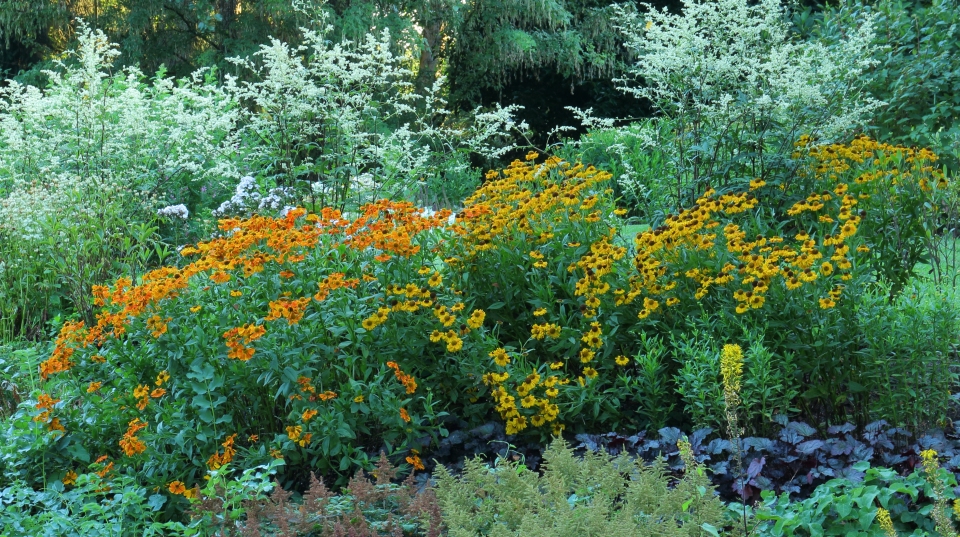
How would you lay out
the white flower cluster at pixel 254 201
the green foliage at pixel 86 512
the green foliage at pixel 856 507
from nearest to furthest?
1. the green foliage at pixel 856 507
2. the green foliage at pixel 86 512
3. the white flower cluster at pixel 254 201

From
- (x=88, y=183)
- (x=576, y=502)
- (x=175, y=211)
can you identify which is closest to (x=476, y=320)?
(x=576, y=502)

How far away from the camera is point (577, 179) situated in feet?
13.5

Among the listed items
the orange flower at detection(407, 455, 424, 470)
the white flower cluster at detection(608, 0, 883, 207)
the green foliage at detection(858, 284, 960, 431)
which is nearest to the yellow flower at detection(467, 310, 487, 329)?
the orange flower at detection(407, 455, 424, 470)

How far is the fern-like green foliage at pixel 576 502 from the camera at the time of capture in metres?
2.17

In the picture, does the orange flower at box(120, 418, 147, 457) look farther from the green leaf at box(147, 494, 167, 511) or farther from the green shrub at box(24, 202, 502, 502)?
the green leaf at box(147, 494, 167, 511)

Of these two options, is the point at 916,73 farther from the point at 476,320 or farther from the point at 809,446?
the point at 476,320

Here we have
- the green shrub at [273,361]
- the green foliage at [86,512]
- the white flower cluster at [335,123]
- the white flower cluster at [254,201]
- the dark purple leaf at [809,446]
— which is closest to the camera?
the green foliage at [86,512]

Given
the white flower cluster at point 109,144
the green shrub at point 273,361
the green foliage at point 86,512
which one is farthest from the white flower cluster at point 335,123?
the green foliage at point 86,512

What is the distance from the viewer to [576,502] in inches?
100

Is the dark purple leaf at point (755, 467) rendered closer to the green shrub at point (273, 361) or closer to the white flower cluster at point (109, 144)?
the green shrub at point (273, 361)

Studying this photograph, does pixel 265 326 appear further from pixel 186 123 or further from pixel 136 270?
pixel 186 123

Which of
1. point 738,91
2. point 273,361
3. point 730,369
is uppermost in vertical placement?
point 738,91

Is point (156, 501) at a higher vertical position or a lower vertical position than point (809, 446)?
lower

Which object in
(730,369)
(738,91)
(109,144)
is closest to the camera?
(730,369)
